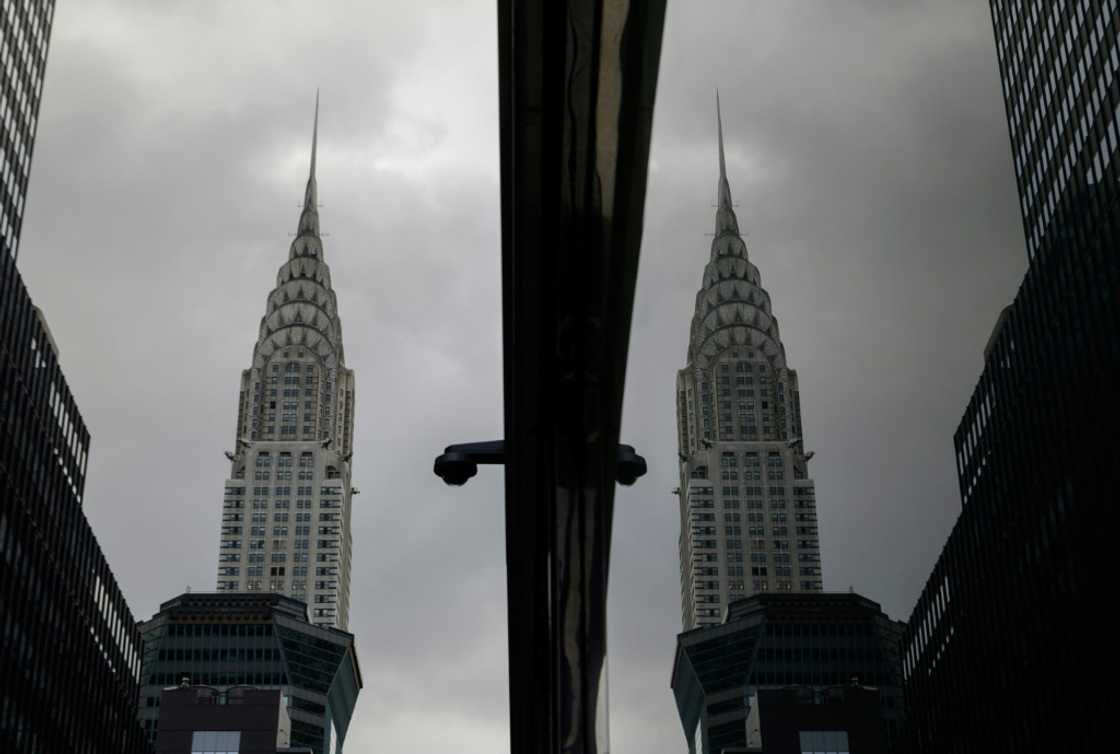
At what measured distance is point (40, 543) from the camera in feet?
340

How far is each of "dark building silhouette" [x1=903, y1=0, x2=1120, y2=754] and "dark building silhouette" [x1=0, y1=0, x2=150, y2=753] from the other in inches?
2474

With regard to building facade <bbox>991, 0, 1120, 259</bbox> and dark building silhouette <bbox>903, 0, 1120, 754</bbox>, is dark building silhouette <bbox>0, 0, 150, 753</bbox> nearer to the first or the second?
dark building silhouette <bbox>903, 0, 1120, 754</bbox>

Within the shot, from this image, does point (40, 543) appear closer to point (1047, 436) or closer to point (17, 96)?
point (17, 96)

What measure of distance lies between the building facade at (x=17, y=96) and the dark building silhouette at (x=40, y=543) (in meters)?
0.14

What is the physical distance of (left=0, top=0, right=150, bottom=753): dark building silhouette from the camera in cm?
9675

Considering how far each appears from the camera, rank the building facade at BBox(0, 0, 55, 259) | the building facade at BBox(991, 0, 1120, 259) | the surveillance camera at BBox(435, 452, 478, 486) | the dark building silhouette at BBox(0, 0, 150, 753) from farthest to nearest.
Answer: the building facade at BBox(0, 0, 55, 259), the building facade at BBox(991, 0, 1120, 259), the dark building silhouette at BBox(0, 0, 150, 753), the surveillance camera at BBox(435, 452, 478, 486)

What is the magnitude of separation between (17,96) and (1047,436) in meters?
78.6

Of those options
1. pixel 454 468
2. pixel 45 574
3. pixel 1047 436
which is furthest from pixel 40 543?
pixel 454 468

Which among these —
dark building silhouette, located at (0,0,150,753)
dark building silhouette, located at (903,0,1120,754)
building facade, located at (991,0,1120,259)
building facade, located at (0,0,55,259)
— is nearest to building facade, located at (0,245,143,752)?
dark building silhouette, located at (0,0,150,753)

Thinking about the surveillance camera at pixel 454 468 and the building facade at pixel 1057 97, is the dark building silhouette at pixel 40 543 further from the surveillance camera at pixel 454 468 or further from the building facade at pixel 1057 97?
the surveillance camera at pixel 454 468

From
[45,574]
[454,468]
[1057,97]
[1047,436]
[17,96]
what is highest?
[17,96]

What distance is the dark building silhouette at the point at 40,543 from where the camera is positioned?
9675 cm

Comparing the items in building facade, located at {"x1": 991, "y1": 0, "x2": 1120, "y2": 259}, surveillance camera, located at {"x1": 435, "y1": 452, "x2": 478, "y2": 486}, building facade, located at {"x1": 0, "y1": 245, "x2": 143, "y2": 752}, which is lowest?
surveillance camera, located at {"x1": 435, "y1": 452, "x2": 478, "y2": 486}

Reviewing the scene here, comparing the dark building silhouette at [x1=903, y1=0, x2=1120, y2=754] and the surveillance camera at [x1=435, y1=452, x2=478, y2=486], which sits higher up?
the dark building silhouette at [x1=903, y1=0, x2=1120, y2=754]
